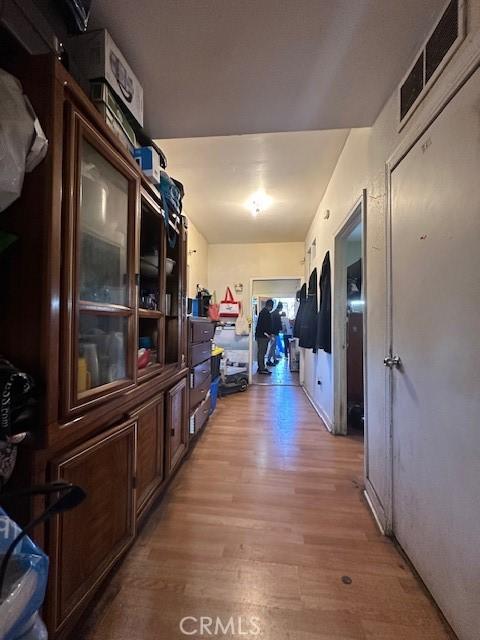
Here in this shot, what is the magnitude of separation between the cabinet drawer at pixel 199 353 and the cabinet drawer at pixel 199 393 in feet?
0.76

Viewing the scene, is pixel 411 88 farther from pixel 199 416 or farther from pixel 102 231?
pixel 199 416

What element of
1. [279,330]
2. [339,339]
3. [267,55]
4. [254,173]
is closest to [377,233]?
[267,55]

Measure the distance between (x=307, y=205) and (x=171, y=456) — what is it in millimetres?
3134

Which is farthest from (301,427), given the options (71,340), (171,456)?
(71,340)

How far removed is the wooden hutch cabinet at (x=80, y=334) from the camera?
754 millimetres

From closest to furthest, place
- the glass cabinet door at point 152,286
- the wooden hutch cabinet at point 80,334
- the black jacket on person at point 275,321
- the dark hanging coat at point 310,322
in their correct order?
the wooden hutch cabinet at point 80,334 < the glass cabinet door at point 152,286 < the dark hanging coat at point 310,322 < the black jacket on person at point 275,321

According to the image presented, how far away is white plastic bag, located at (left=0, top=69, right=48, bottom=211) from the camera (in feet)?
2.18

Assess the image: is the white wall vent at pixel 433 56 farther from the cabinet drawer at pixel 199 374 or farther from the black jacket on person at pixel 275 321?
the black jacket on person at pixel 275 321

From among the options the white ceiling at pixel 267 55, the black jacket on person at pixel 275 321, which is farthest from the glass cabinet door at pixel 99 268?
the black jacket on person at pixel 275 321

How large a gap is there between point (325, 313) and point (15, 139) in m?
2.64

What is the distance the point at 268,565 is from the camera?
3.87ft

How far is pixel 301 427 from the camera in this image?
9.13 ft

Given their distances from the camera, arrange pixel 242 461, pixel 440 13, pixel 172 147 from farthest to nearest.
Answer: pixel 172 147 < pixel 242 461 < pixel 440 13

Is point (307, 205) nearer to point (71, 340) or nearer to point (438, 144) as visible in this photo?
point (438, 144)
